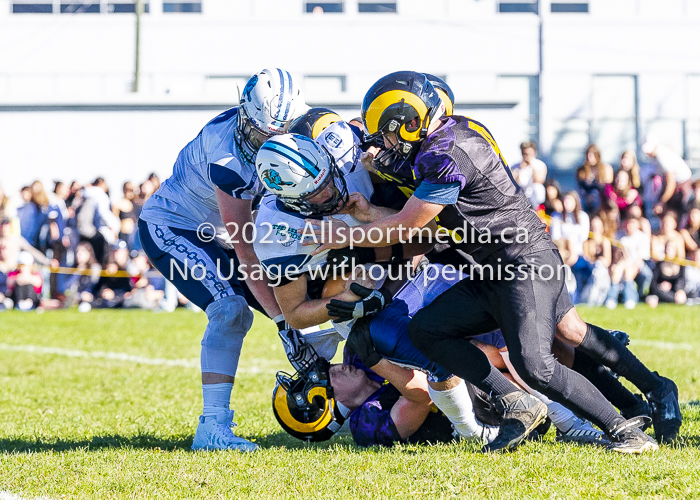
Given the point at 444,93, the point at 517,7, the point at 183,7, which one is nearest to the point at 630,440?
the point at 444,93

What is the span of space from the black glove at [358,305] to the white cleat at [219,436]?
820 millimetres

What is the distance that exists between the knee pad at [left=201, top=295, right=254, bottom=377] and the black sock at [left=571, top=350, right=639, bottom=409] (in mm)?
1757

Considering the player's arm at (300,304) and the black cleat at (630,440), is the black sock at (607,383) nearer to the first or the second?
the black cleat at (630,440)

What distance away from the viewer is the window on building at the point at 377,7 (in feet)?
78.3

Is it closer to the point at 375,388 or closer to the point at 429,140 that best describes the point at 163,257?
the point at 375,388

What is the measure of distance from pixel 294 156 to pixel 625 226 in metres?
8.99

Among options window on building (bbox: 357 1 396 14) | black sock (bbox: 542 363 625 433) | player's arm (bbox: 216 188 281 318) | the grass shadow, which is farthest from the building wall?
black sock (bbox: 542 363 625 433)

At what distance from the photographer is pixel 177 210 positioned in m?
4.91

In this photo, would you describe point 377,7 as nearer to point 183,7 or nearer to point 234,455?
point 183,7

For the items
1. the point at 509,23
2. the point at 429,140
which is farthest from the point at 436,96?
the point at 509,23

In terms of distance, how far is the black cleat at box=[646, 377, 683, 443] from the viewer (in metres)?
4.18

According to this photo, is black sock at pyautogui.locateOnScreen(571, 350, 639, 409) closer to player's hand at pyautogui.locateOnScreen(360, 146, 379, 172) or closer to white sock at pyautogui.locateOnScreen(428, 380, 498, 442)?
white sock at pyautogui.locateOnScreen(428, 380, 498, 442)

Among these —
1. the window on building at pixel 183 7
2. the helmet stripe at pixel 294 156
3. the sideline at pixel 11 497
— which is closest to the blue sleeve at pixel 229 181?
the helmet stripe at pixel 294 156

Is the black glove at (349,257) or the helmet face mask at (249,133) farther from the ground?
the helmet face mask at (249,133)
